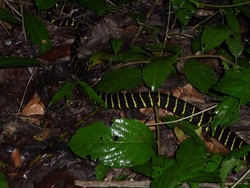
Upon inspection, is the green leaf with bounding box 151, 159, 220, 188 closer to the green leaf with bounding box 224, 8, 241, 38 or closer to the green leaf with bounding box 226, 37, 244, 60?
the green leaf with bounding box 226, 37, 244, 60

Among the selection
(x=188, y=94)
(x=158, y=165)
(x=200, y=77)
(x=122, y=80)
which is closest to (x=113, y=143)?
(x=158, y=165)

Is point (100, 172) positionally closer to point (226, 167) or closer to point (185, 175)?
point (185, 175)

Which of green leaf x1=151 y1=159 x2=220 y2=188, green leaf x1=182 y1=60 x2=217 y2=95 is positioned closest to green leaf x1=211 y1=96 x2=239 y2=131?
green leaf x1=151 y1=159 x2=220 y2=188

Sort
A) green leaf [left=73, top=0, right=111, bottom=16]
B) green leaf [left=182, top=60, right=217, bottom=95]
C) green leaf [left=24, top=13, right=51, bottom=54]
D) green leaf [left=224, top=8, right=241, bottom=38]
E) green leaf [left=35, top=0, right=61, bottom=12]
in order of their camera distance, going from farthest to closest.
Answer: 1. green leaf [left=73, top=0, right=111, bottom=16]
2. green leaf [left=24, top=13, right=51, bottom=54]
3. green leaf [left=35, top=0, right=61, bottom=12]
4. green leaf [left=224, top=8, right=241, bottom=38]
5. green leaf [left=182, top=60, right=217, bottom=95]

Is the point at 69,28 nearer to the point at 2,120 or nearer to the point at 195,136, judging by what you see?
the point at 2,120

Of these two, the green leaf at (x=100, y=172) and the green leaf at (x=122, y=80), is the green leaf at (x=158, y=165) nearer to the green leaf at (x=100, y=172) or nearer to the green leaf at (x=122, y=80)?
the green leaf at (x=100, y=172)

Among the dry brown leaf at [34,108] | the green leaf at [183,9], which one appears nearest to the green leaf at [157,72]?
the green leaf at [183,9]
